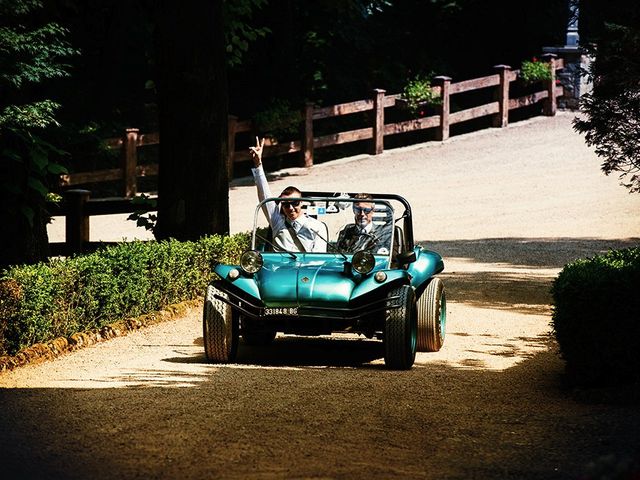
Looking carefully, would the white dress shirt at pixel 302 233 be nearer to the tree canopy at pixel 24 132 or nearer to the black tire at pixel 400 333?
the black tire at pixel 400 333

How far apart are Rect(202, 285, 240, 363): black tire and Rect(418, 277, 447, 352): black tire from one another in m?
1.83

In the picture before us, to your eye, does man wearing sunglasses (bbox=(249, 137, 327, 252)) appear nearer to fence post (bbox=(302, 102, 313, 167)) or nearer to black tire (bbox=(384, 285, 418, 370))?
black tire (bbox=(384, 285, 418, 370))

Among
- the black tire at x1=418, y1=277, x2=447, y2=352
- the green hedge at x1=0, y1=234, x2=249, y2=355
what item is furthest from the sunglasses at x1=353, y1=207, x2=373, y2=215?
the green hedge at x1=0, y1=234, x2=249, y2=355

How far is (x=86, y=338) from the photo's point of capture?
12141mm

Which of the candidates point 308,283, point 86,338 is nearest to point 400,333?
point 308,283

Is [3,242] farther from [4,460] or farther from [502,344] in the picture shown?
[4,460]

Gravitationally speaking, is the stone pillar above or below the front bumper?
above

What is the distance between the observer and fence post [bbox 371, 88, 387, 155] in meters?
30.4

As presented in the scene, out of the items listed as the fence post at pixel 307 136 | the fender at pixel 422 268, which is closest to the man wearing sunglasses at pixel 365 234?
the fender at pixel 422 268

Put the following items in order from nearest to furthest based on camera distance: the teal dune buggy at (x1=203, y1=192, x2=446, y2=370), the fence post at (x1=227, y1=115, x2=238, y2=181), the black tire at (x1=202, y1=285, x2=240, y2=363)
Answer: the teal dune buggy at (x1=203, y1=192, x2=446, y2=370)
the black tire at (x1=202, y1=285, x2=240, y2=363)
the fence post at (x1=227, y1=115, x2=238, y2=181)

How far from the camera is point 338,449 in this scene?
7.75 metres

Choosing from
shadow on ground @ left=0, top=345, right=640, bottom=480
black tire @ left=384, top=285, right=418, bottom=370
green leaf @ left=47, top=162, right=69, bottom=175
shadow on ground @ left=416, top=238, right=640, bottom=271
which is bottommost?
shadow on ground @ left=0, top=345, right=640, bottom=480

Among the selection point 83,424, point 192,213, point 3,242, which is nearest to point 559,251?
point 192,213

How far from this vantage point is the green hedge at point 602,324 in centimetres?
974
